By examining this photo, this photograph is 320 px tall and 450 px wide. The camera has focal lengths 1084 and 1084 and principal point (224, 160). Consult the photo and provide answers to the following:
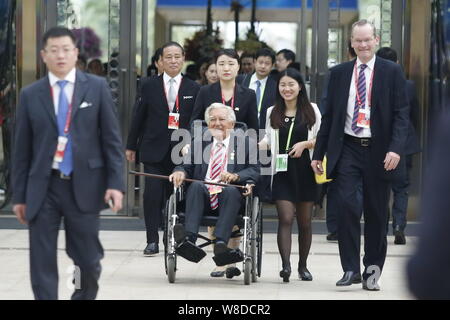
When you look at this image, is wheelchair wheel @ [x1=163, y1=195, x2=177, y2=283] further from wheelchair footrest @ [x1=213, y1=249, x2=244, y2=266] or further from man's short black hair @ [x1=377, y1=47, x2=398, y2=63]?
man's short black hair @ [x1=377, y1=47, x2=398, y2=63]

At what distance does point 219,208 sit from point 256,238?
1.14 ft

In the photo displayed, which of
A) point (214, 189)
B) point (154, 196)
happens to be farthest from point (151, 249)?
point (214, 189)

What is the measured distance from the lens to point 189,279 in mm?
8156

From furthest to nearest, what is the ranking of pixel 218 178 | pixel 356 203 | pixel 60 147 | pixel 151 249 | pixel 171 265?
1. pixel 151 249
2. pixel 218 178
3. pixel 171 265
4. pixel 356 203
5. pixel 60 147

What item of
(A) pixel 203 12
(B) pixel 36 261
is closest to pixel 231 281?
(B) pixel 36 261

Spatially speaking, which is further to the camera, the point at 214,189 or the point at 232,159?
the point at 232,159

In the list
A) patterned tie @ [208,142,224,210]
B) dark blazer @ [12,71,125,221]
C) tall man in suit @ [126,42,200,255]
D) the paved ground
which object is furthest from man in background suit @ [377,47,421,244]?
dark blazer @ [12,71,125,221]

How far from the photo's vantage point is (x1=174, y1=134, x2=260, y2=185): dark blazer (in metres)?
7.92

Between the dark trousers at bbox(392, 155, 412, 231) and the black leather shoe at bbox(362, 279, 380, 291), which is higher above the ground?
the dark trousers at bbox(392, 155, 412, 231)

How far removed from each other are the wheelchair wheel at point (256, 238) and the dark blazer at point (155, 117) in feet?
6.00

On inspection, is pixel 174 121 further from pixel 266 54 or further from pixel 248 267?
pixel 248 267

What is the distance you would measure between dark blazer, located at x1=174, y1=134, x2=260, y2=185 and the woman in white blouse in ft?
0.78

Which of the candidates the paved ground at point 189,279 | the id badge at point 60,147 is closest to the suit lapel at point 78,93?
the id badge at point 60,147

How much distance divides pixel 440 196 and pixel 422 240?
0.27 feet
